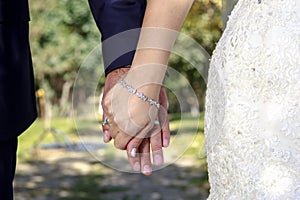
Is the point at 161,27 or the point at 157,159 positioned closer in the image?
the point at 161,27

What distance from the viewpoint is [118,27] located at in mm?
1808

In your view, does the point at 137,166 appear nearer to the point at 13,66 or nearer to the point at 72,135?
the point at 13,66

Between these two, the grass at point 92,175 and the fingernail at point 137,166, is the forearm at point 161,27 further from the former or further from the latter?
Result: the grass at point 92,175

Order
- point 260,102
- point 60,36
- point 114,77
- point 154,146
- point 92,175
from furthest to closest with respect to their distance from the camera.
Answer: point 60,36 → point 92,175 → point 114,77 → point 154,146 → point 260,102

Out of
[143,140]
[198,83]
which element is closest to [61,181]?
[198,83]

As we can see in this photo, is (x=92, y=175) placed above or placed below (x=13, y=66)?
below

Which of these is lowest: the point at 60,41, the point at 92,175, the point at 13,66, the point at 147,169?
the point at 92,175

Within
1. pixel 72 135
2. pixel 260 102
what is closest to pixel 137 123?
pixel 260 102

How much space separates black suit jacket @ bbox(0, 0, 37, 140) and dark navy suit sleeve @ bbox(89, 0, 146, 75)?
199mm

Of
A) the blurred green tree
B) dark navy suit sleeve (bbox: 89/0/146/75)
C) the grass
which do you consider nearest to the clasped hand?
dark navy suit sleeve (bbox: 89/0/146/75)

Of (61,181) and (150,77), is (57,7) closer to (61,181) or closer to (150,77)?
(61,181)

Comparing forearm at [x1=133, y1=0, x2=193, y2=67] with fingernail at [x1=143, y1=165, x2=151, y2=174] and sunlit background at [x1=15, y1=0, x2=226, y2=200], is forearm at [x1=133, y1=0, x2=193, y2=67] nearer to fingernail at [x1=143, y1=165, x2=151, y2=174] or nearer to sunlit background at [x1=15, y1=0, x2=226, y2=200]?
fingernail at [x1=143, y1=165, x2=151, y2=174]

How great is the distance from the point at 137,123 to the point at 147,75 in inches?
4.2

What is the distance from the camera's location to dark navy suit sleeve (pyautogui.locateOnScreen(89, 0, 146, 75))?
1806 mm
